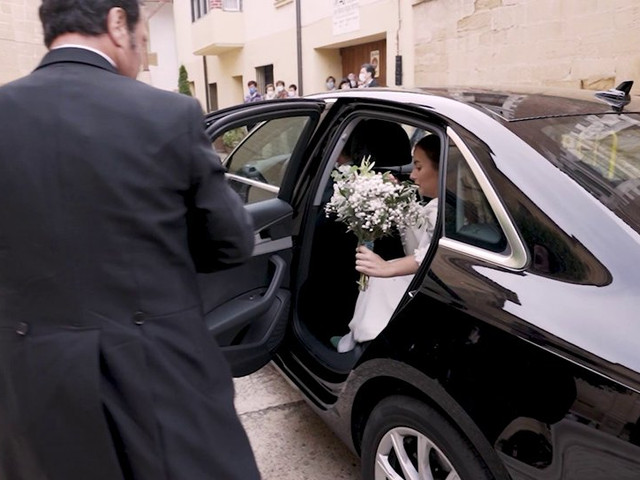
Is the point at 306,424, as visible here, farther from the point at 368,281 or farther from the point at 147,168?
the point at 147,168

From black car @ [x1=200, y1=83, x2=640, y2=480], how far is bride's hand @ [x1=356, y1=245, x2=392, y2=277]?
1.18ft

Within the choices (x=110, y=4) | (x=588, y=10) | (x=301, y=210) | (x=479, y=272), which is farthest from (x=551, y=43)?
(x=110, y=4)

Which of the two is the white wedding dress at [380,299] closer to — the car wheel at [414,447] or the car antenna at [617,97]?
the car wheel at [414,447]

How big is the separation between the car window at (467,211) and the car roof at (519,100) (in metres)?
0.20

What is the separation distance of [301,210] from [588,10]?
5.65m

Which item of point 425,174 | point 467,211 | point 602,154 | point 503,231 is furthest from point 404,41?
point 503,231

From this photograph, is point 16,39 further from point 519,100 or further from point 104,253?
point 104,253

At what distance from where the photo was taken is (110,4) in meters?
1.24

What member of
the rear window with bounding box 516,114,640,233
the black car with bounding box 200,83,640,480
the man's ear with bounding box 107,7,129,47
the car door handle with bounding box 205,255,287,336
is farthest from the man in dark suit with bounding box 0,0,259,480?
the car door handle with bounding box 205,255,287,336

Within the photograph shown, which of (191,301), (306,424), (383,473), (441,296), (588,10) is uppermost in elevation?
(588,10)

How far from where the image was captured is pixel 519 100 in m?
2.07

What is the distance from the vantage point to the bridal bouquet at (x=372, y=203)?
2459 mm

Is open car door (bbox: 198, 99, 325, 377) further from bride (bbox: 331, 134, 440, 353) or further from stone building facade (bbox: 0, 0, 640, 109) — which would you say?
stone building facade (bbox: 0, 0, 640, 109)

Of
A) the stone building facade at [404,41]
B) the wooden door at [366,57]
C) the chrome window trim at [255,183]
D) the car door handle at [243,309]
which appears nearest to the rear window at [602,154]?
the car door handle at [243,309]
